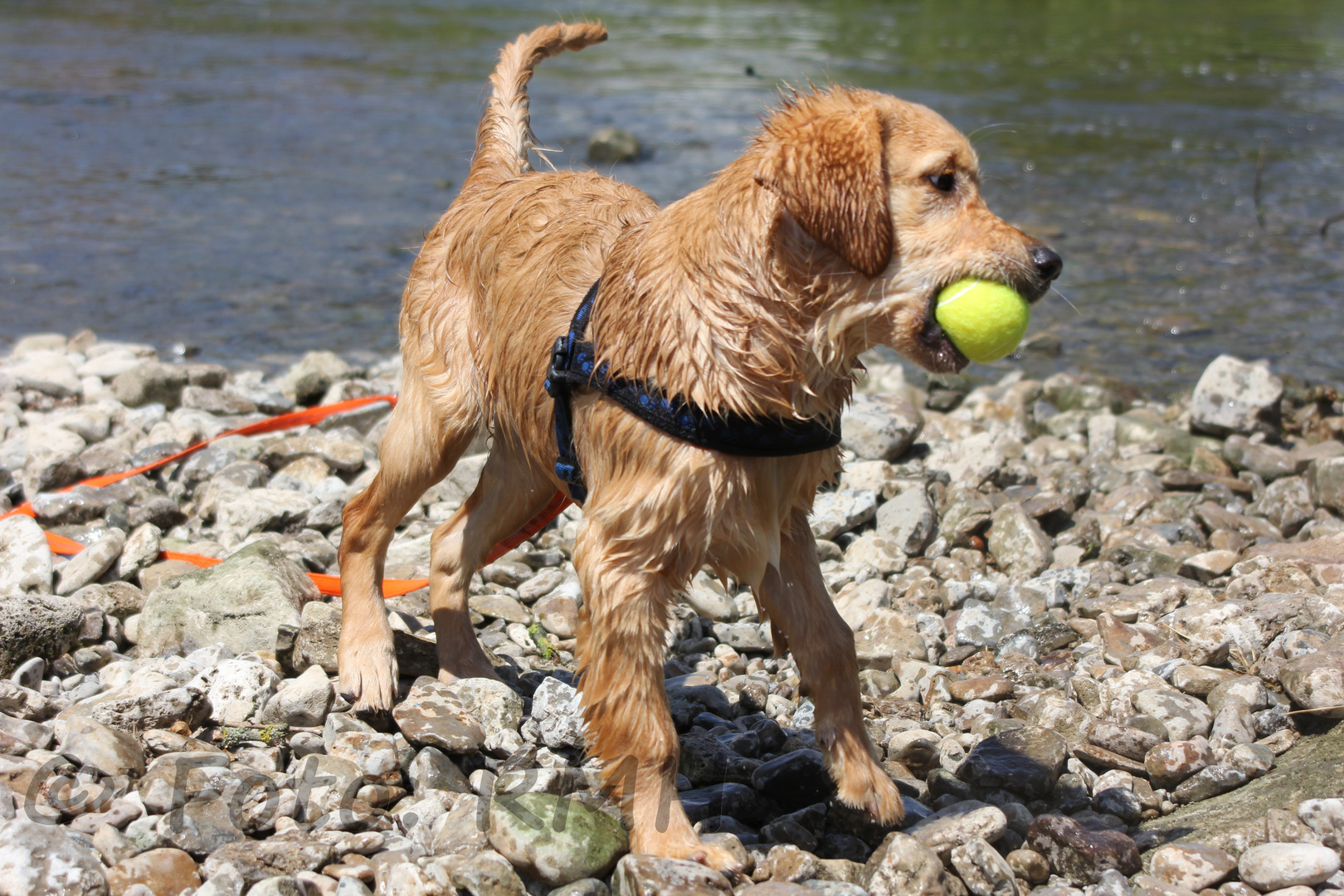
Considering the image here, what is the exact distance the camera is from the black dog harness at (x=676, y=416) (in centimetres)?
Result: 342

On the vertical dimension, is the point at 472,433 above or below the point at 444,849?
above

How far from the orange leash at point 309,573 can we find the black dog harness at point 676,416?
1.38m

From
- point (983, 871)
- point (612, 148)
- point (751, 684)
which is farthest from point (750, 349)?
point (612, 148)

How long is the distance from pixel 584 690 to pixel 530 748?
616mm

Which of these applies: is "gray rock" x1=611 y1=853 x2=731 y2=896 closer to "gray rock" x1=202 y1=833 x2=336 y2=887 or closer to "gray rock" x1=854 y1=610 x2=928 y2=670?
"gray rock" x1=202 y1=833 x2=336 y2=887

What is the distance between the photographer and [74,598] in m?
5.09

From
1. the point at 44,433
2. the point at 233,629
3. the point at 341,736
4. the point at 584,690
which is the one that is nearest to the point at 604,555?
the point at 584,690

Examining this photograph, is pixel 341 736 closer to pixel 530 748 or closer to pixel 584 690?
pixel 530 748

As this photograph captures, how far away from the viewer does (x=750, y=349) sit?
3.41 meters

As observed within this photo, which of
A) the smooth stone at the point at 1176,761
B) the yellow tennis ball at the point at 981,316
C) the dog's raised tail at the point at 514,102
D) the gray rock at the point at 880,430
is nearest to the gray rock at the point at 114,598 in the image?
the dog's raised tail at the point at 514,102

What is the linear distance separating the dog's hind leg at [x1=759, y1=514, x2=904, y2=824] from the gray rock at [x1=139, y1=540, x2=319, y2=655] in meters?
2.30

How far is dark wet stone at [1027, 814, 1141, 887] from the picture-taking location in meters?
3.46

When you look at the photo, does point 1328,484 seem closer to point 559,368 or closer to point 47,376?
point 559,368

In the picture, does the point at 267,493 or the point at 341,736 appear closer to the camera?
the point at 341,736
